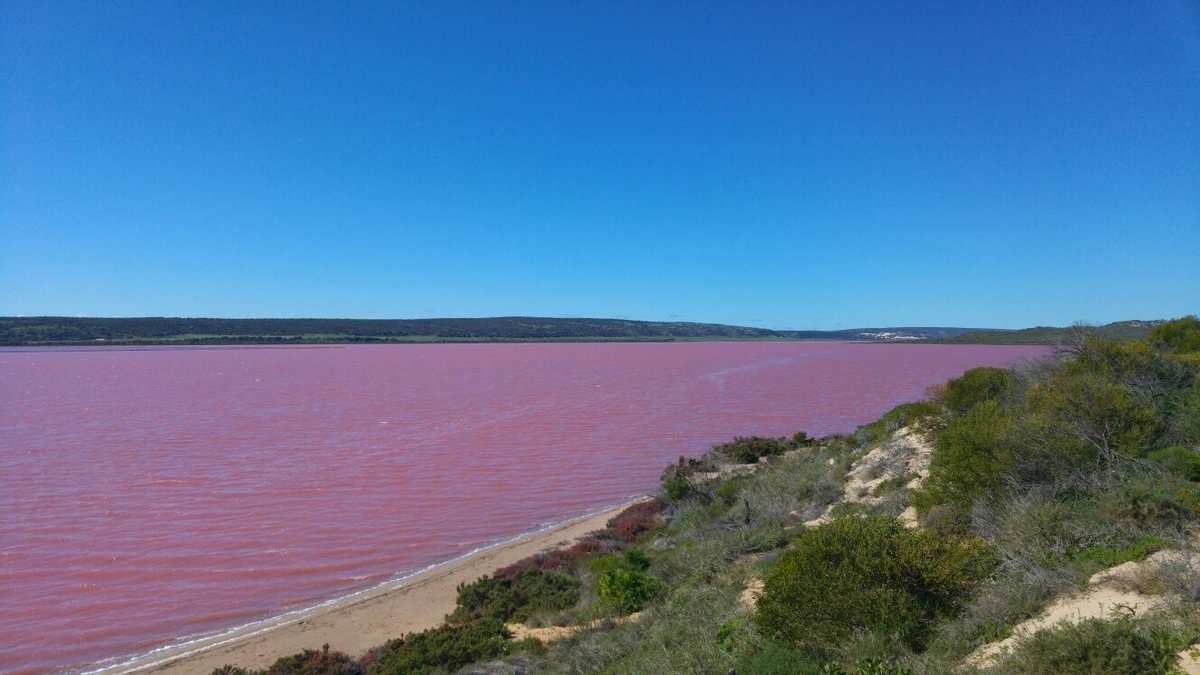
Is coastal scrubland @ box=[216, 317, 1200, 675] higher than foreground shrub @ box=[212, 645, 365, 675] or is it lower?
A: higher

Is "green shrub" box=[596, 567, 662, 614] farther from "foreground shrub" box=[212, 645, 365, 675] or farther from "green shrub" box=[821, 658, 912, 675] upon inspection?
"green shrub" box=[821, 658, 912, 675]

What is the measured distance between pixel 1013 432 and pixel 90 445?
28.5m

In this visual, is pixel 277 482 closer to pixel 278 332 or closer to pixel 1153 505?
pixel 1153 505

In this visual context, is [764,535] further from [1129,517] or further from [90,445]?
[90,445]

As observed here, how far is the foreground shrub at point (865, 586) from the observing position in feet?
17.2

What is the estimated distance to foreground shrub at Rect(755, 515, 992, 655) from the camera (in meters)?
5.25

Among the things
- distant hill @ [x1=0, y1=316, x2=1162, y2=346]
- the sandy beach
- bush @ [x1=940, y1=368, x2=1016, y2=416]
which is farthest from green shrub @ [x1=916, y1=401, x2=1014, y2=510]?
distant hill @ [x1=0, y1=316, x2=1162, y2=346]

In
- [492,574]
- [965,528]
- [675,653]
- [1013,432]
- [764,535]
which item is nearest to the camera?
[675,653]

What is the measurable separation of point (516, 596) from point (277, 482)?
38.5ft

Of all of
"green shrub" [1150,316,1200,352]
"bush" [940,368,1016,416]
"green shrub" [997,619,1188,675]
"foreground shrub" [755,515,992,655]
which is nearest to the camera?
"green shrub" [997,619,1188,675]

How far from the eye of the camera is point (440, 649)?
8.12 meters

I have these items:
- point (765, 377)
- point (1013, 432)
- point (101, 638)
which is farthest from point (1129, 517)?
point (765, 377)

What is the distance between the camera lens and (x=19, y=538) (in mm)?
13914

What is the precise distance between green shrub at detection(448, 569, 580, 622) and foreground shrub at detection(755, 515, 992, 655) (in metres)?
4.81
